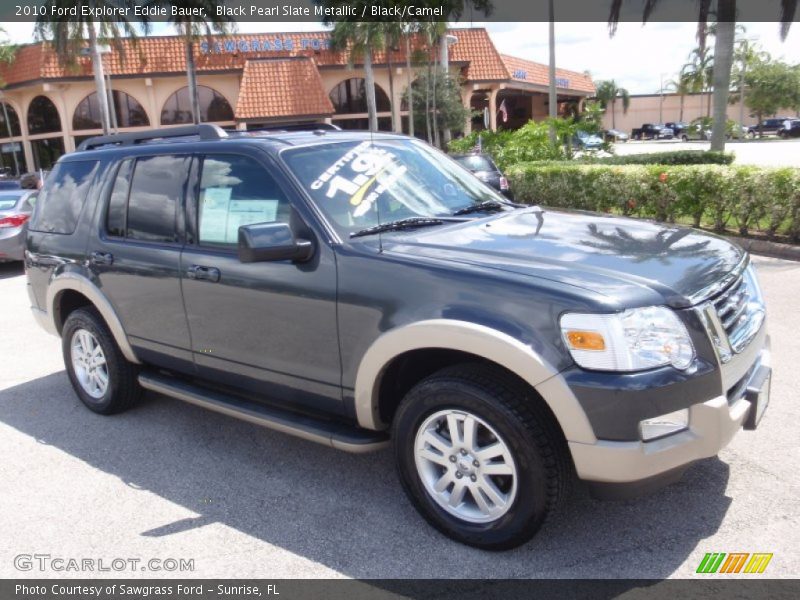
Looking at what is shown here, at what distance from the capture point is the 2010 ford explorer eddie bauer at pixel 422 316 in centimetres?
287

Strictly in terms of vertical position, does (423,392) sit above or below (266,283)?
below

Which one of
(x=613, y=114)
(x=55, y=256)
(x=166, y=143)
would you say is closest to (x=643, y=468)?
(x=166, y=143)

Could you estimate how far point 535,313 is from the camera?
9.58 feet

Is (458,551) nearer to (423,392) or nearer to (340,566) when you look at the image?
(340,566)

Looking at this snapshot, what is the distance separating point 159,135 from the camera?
16.1 feet

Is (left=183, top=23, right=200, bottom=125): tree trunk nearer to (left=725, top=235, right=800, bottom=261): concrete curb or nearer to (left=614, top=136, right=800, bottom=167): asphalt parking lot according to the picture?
(left=614, top=136, right=800, bottom=167): asphalt parking lot

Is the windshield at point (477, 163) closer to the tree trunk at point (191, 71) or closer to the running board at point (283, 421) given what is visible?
the running board at point (283, 421)

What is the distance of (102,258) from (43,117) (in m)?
33.4

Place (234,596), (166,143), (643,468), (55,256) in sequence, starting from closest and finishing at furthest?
(643,468)
(234,596)
(166,143)
(55,256)

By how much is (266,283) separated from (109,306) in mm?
1616

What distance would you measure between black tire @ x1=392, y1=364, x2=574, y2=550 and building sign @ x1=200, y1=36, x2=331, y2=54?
30460 mm


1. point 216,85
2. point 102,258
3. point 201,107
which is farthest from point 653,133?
point 102,258

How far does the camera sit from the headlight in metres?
2.80

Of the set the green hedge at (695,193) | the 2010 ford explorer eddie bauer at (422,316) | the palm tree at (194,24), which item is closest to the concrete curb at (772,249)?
the green hedge at (695,193)
